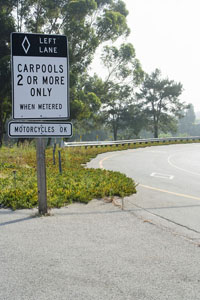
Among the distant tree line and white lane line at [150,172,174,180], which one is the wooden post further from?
the distant tree line

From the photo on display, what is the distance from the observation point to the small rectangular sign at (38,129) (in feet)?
20.4

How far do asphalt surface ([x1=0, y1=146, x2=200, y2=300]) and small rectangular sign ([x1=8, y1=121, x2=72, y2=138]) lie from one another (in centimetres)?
157

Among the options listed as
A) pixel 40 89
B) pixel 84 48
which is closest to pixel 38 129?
pixel 40 89

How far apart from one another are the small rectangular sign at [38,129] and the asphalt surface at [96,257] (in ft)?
5.16

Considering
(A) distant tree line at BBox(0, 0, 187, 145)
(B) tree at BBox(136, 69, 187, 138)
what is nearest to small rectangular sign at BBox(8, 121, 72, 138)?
(A) distant tree line at BBox(0, 0, 187, 145)

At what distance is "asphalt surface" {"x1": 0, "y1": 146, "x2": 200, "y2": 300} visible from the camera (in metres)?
3.37

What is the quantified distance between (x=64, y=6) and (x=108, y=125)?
120 ft

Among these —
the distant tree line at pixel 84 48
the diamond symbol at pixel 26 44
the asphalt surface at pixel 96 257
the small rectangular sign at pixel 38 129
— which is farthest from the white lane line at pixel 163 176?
the distant tree line at pixel 84 48

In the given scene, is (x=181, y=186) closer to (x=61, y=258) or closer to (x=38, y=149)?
(x=38, y=149)

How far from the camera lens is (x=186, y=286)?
3.47 meters

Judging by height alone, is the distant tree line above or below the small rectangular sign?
above

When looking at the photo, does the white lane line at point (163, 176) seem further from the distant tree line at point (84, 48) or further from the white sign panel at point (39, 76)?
the distant tree line at point (84, 48)

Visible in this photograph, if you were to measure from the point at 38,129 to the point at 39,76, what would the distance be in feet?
3.30

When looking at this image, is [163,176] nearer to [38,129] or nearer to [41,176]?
[41,176]
